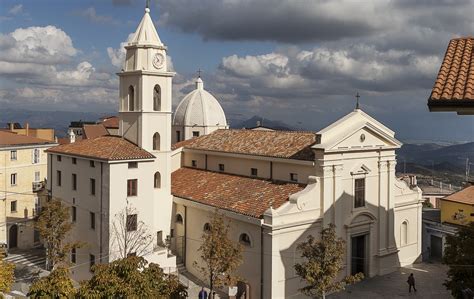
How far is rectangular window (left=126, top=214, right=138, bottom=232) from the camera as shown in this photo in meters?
27.5

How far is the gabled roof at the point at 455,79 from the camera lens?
28.9ft

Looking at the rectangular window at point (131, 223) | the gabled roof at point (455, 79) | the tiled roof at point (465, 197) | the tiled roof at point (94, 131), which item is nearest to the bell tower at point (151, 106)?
the rectangular window at point (131, 223)

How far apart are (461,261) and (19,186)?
33476 mm

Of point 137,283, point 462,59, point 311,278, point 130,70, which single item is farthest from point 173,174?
point 462,59

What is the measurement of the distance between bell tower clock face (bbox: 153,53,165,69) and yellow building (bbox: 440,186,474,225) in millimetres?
24047

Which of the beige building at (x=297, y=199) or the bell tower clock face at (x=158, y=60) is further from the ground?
the bell tower clock face at (x=158, y=60)

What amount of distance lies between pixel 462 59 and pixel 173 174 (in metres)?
27.1

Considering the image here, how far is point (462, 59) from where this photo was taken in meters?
10.1

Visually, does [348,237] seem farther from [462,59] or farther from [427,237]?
[462,59]

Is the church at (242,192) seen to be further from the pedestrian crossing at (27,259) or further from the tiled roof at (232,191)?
the pedestrian crossing at (27,259)

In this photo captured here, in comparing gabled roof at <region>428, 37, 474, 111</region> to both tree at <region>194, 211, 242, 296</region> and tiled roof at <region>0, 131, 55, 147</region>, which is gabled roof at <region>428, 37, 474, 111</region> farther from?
tiled roof at <region>0, 131, 55, 147</region>

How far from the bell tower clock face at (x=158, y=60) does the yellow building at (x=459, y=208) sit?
24.0 metres

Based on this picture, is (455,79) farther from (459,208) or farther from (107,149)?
(459,208)

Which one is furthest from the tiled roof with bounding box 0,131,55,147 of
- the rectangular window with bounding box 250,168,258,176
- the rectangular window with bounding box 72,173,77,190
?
the rectangular window with bounding box 250,168,258,176
